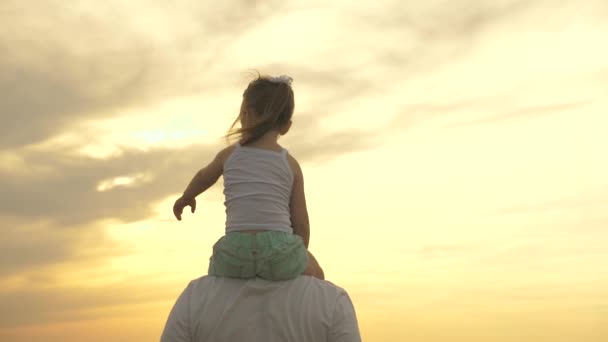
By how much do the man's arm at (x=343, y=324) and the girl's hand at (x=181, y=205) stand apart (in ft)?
5.29

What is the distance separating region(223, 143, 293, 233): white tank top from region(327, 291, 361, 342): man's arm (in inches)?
32.3

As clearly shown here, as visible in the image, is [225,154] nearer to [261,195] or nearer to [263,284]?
[261,195]

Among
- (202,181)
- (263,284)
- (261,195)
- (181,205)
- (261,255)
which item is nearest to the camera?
(261,255)

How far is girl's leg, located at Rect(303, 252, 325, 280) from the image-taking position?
7.87 metres

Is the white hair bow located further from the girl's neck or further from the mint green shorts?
the mint green shorts

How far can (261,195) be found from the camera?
7.75 m

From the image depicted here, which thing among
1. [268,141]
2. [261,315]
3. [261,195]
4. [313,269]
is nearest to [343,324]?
[313,269]

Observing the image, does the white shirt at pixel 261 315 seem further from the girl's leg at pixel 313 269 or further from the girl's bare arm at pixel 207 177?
the girl's bare arm at pixel 207 177

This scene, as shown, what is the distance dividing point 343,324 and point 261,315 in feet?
2.44

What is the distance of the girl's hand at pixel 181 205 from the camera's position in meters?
7.84

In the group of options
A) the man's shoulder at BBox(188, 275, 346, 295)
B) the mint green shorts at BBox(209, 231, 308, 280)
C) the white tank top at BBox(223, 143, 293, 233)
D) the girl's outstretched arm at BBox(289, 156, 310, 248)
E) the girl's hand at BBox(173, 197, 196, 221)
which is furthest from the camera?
the girl's outstretched arm at BBox(289, 156, 310, 248)

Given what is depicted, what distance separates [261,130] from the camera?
7887 mm

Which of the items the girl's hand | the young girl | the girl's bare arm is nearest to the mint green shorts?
the young girl

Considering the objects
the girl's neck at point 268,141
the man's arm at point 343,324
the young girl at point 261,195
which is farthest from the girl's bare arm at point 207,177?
the man's arm at point 343,324
